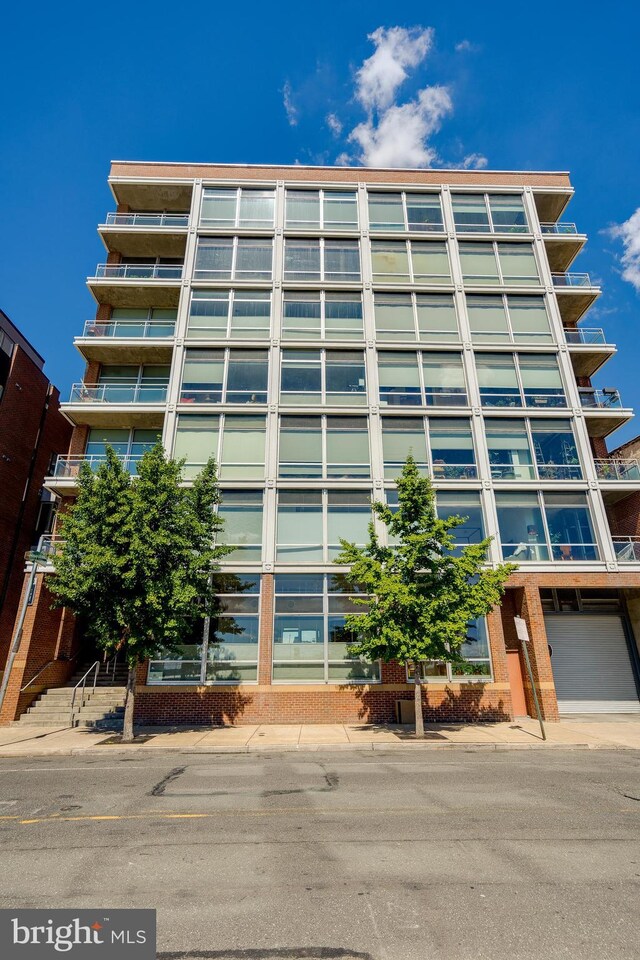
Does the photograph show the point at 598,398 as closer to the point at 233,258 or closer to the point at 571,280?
the point at 571,280

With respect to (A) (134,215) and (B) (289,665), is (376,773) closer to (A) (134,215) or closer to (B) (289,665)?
(B) (289,665)

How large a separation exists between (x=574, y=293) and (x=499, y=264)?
364 cm

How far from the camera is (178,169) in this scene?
23828 mm

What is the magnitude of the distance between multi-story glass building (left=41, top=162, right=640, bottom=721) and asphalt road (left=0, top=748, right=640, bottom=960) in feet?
22.9

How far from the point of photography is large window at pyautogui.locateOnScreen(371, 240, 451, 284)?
22422mm

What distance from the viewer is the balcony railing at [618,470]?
776 inches

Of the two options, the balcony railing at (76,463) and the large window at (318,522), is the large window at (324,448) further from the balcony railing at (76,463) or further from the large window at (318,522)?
the balcony railing at (76,463)

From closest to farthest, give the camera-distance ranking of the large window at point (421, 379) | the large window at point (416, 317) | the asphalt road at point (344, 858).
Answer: the asphalt road at point (344, 858) < the large window at point (421, 379) < the large window at point (416, 317)

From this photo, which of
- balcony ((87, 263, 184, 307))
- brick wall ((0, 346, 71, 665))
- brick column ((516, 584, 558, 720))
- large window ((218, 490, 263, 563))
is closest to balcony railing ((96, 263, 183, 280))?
balcony ((87, 263, 184, 307))

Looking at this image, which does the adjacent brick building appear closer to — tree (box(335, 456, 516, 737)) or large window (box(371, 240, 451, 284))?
tree (box(335, 456, 516, 737))

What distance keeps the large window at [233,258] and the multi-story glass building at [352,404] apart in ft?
0.37

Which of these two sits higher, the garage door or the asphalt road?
the garage door

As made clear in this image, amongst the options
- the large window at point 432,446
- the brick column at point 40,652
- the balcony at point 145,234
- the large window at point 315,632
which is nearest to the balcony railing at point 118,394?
the brick column at point 40,652

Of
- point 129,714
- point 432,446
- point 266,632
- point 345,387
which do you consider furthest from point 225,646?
point 345,387
